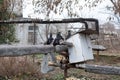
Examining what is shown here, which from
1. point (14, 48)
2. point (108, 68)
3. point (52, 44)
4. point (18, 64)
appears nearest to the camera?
point (14, 48)

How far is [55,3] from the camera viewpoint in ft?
29.8

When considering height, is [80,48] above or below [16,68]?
above

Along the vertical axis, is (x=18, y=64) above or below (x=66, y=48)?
below

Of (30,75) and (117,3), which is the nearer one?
(30,75)

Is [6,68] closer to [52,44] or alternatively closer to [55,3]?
[55,3]

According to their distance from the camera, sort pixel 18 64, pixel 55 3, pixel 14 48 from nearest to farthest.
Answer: pixel 14 48 < pixel 18 64 < pixel 55 3

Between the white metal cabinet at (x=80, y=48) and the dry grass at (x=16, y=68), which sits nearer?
the white metal cabinet at (x=80, y=48)

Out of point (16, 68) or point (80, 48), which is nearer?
point (80, 48)

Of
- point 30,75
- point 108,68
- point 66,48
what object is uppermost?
point 66,48

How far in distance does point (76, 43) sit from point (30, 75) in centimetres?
465

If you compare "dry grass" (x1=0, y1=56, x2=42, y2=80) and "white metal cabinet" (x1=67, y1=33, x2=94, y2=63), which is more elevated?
"white metal cabinet" (x1=67, y1=33, x2=94, y2=63)

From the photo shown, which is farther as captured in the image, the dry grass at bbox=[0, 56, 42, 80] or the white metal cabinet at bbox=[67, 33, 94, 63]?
the dry grass at bbox=[0, 56, 42, 80]

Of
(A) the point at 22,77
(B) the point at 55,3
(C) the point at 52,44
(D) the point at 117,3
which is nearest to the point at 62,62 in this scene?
(C) the point at 52,44

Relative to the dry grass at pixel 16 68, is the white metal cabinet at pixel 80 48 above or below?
above
